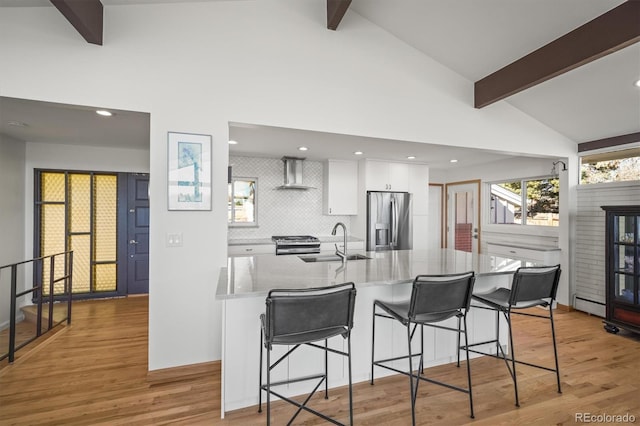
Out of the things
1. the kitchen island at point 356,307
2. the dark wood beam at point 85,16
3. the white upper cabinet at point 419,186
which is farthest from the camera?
the white upper cabinet at point 419,186

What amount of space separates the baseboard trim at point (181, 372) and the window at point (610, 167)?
5192 mm

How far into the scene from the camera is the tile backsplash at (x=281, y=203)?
499 centimetres

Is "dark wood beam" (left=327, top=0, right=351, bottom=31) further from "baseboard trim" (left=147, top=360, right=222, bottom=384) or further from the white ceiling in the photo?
"baseboard trim" (left=147, top=360, right=222, bottom=384)

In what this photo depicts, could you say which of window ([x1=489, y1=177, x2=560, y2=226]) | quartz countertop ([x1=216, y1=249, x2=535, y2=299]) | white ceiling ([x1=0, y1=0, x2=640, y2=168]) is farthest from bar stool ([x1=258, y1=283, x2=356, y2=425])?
window ([x1=489, y1=177, x2=560, y2=226])

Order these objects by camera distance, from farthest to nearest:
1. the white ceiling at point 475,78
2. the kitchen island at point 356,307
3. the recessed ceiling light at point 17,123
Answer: the recessed ceiling light at point 17,123 → the white ceiling at point 475,78 → the kitchen island at point 356,307

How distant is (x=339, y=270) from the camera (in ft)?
7.92

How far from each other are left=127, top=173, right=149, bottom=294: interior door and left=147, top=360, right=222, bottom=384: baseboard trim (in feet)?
9.38

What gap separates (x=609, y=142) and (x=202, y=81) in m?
4.90

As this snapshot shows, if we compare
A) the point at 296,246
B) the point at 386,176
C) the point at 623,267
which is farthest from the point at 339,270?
the point at 623,267

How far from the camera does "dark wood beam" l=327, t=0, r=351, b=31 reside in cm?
256

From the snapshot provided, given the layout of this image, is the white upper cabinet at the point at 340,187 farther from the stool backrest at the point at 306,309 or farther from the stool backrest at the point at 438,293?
the stool backrest at the point at 306,309

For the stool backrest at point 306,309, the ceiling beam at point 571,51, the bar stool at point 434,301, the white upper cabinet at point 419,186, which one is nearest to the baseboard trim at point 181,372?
the stool backrest at point 306,309

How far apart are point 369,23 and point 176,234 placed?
9.33ft

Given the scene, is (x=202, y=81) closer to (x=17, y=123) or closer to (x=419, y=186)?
(x=17, y=123)
